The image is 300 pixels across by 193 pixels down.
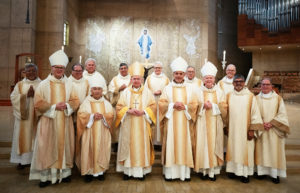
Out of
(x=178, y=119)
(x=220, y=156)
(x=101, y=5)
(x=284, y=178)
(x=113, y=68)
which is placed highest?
(x=101, y=5)

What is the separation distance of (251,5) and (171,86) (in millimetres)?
13358

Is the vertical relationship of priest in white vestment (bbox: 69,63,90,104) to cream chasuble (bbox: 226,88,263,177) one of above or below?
above

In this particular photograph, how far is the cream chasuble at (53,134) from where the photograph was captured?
379 centimetres

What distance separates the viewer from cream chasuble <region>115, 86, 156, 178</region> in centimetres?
Answer: 409

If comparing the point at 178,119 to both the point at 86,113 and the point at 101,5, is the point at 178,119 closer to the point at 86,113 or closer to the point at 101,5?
the point at 86,113

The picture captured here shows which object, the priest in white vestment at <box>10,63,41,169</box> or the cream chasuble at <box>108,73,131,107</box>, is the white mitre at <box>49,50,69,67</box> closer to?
the priest in white vestment at <box>10,63,41,169</box>

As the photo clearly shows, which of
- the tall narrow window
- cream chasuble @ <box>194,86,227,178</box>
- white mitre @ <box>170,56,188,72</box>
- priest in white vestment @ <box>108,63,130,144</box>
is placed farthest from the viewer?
the tall narrow window

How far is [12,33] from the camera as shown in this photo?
405 inches

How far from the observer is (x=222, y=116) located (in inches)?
169

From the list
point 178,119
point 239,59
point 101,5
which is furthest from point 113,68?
point 178,119

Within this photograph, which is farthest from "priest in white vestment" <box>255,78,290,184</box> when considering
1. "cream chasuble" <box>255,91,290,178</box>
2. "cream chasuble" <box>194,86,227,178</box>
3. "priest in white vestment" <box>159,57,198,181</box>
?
"priest in white vestment" <box>159,57,198,181</box>

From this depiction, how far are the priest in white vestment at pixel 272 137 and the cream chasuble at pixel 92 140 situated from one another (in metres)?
2.73

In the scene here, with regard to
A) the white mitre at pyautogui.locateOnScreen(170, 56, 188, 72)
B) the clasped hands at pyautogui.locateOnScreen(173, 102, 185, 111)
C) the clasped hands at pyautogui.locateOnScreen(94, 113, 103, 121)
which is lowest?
the clasped hands at pyautogui.locateOnScreen(94, 113, 103, 121)

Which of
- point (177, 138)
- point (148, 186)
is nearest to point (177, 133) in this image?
point (177, 138)
